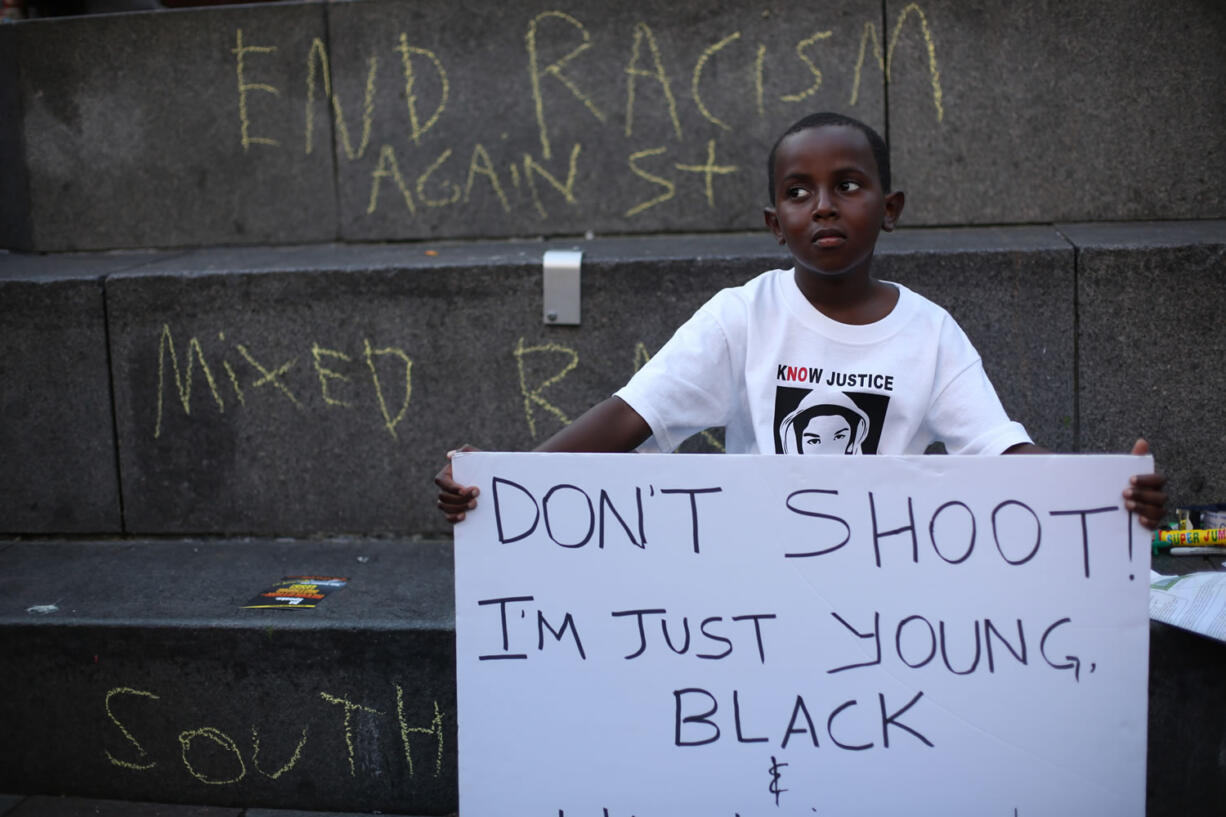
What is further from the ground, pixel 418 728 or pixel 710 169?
pixel 710 169

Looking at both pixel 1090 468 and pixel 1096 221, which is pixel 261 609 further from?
pixel 1096 221

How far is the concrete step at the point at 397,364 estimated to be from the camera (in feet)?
10.6

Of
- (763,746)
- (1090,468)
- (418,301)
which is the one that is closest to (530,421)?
(418,301)

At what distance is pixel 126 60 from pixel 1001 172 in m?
3.18

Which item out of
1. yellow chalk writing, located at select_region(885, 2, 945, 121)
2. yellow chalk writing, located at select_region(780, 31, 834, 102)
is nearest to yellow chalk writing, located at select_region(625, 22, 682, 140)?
yellow chalk writing, located at select_region(780, 31, 834, 102)

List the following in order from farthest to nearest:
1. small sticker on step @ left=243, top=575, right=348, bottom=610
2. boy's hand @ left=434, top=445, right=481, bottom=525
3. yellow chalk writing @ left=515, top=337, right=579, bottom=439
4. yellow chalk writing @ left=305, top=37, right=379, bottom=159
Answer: yellow chalk writing @ left=305, top=37, right=379, bottom=159 → yellow chalk writing @ left=515, top=337, right=579, bottom=439 → small sticker on step @ left=243, top=575, right=348, bottom=610 → boy's hand @ left=434, top=445, right=481, bottom=525

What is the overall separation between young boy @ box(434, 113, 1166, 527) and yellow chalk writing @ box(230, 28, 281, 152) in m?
2.44

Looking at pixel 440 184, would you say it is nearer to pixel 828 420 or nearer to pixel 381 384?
pixel 381 384

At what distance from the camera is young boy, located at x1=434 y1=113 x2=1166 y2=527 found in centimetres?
222

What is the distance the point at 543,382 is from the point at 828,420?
1.33 m

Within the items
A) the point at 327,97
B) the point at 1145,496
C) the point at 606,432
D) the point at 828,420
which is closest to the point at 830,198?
the point at 828,420

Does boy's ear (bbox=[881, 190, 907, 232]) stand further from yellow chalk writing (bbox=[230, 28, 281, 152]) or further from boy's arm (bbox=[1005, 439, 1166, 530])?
yellow chalk writing (bbox=[230, 28, 281, 152])

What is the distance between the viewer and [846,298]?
2.32m

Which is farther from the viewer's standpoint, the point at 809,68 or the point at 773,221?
the point at 809,68
